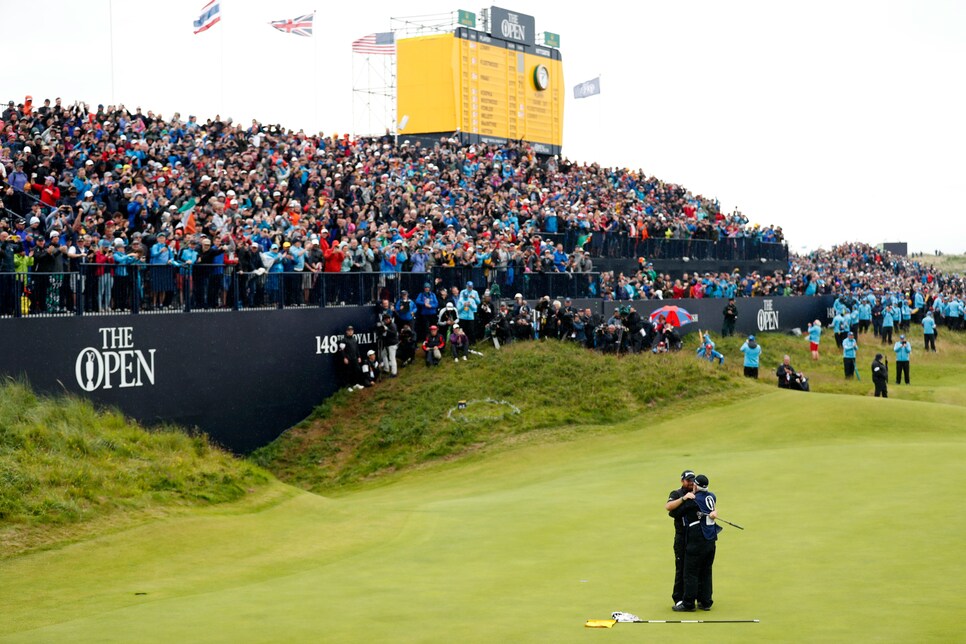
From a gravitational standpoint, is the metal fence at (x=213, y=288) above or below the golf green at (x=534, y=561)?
above

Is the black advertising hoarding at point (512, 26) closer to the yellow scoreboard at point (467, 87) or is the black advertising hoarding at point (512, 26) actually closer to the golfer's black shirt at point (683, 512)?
the yellow scoreboard at point (467, 87)

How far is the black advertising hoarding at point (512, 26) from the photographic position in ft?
194

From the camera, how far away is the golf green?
1307 cm

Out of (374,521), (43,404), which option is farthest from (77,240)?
(374,521)

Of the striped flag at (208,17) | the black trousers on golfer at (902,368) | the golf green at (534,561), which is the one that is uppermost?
the striped flag at (208,17)

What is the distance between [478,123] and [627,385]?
83.0 ft

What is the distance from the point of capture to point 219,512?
22.0 meters

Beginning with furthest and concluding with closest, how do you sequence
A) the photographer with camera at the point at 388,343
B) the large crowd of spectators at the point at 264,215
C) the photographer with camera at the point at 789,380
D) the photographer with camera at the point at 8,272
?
1. the photographer with camera at the point at 789,380
2. the photographer with camera at the point at 388,343
3. the large crowd of spectators at the point at 264,215
4. the photographer with camera at the point at 8,272

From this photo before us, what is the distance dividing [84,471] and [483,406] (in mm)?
14258

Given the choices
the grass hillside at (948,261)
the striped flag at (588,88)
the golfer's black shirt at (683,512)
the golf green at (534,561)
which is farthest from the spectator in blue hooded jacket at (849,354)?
the grass hillside at (948,261)

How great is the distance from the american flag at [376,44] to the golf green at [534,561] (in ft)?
84.1

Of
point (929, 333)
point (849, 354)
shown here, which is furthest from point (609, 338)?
point (929, 333)

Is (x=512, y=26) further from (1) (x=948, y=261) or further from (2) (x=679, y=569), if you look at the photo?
(1) (x=948, y=261)

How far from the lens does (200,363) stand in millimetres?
28938
